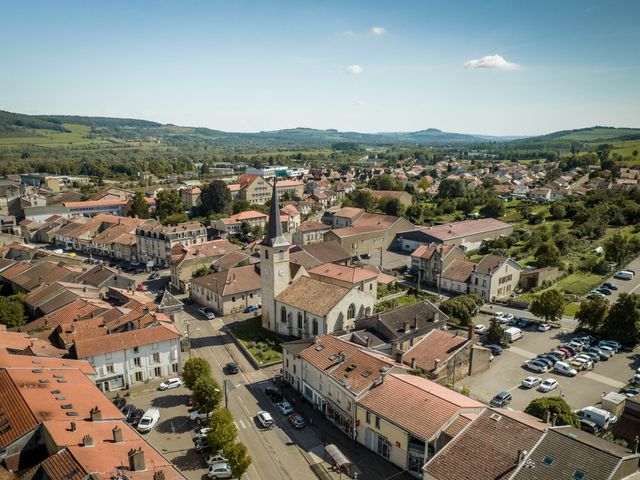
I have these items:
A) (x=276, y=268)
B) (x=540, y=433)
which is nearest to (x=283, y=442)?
(x=540, y=433)

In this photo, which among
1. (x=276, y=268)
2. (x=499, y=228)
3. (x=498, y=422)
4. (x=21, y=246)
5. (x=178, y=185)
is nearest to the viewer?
(x=498, y=422)

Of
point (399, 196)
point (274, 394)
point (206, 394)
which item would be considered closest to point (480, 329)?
point (274, 394)

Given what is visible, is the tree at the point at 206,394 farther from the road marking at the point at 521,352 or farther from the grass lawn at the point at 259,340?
the road marking at the point at 521,352

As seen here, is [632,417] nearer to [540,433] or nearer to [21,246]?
[540,433]

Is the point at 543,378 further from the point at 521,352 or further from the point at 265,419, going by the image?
the point at 265,419

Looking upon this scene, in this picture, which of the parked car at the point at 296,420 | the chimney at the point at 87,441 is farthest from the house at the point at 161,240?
the chimney at the point at 87,441
